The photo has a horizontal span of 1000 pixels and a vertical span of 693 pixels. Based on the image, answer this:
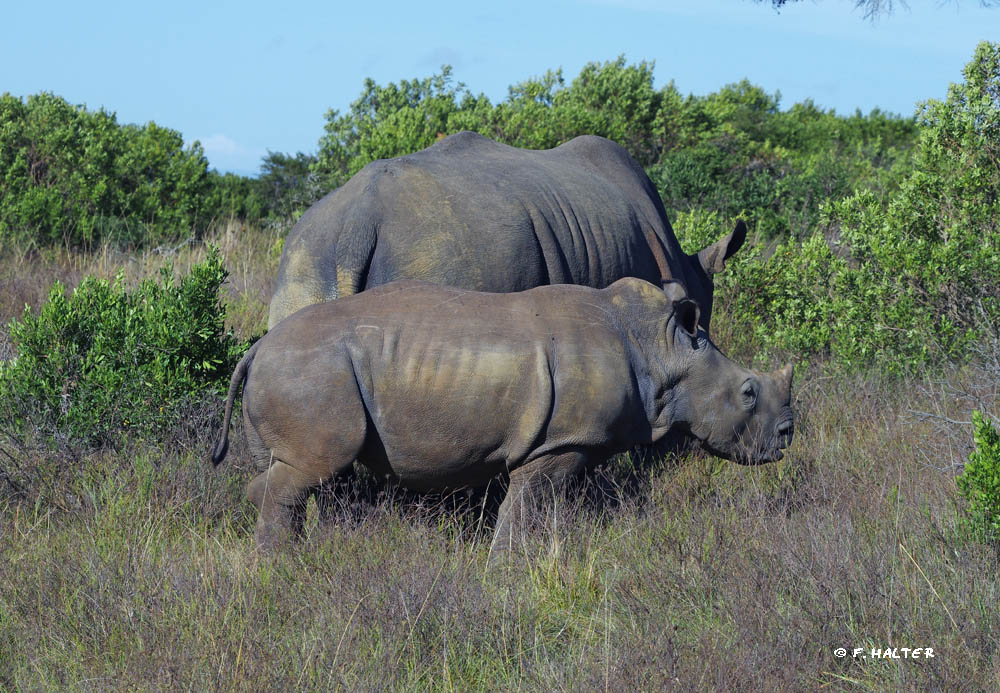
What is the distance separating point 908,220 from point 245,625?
626 cm

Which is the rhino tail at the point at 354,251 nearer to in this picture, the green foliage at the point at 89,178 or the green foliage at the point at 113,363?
the green foliage at the point at 113,363

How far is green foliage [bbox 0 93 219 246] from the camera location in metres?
13.1

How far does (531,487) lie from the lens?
4938mm

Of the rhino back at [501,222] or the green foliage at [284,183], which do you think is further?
the green foliage at [284,183]

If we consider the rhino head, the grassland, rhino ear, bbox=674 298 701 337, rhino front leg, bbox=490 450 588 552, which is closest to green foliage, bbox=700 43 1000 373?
the grassland

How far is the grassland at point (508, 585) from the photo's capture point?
12.5 feet

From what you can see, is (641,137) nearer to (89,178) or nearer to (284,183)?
(284,183)

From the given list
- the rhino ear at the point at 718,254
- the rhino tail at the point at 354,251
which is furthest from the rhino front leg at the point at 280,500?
the rhino ear at the point at 718,254

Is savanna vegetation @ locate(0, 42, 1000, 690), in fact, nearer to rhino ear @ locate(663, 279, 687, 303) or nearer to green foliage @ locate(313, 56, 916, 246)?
rhino ear @ locate(663, 279, 687, 303)

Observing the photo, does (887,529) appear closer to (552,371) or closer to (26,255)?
(552,371)

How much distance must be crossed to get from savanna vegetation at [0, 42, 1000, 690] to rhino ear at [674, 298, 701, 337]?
917 mm

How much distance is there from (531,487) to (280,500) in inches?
43.7

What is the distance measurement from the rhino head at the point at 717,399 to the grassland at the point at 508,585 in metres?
0.29

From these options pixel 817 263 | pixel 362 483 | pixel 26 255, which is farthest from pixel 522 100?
pixel 362 483
